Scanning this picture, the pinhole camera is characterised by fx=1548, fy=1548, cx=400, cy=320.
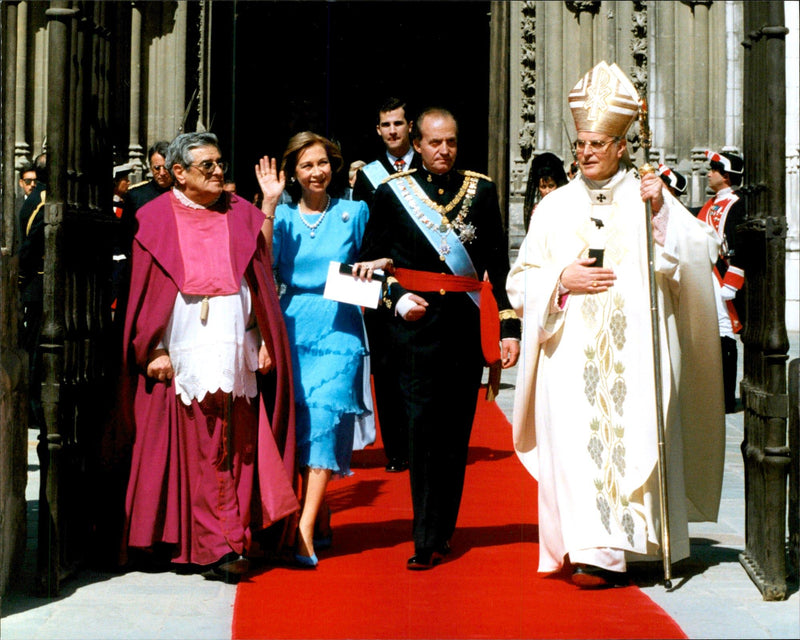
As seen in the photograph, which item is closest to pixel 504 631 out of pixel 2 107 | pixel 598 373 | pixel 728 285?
pixel 598 373

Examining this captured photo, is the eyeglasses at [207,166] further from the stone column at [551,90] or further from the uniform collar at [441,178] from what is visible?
the stone column at [551,90]

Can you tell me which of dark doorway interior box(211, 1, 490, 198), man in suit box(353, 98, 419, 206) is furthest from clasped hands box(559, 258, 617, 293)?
dark doorway interior box(211, 1, 490, 198)

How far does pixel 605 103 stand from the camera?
6.34 metres

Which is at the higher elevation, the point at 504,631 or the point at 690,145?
the point at 690,145

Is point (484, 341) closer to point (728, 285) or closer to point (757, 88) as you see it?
point (757, 88)

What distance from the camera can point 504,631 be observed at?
5.38 metres

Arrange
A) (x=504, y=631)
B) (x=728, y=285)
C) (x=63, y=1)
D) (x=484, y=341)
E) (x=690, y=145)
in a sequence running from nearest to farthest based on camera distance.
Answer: (x=504, y=631) → (x=63, y=1) → (x=484, y=341) → (x=728, y=285) → (x=690, y=145)

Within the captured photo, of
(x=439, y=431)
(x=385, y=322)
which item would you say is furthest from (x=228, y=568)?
(x=385, y=322)

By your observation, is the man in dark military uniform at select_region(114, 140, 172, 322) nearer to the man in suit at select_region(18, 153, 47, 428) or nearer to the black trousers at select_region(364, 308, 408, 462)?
the man in suit at select_region(18, 153, 47, 428)

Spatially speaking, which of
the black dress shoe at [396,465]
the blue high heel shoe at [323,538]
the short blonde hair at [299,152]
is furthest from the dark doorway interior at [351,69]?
the blue high heel shoe at [323,538]

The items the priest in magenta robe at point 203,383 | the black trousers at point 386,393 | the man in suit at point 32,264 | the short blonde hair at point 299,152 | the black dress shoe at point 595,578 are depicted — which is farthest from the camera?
the man in suit at point 32,264

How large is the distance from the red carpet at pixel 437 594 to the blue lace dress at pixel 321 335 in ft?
1.75

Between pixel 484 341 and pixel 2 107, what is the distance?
2.22 meters

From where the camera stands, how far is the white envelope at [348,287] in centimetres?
657
